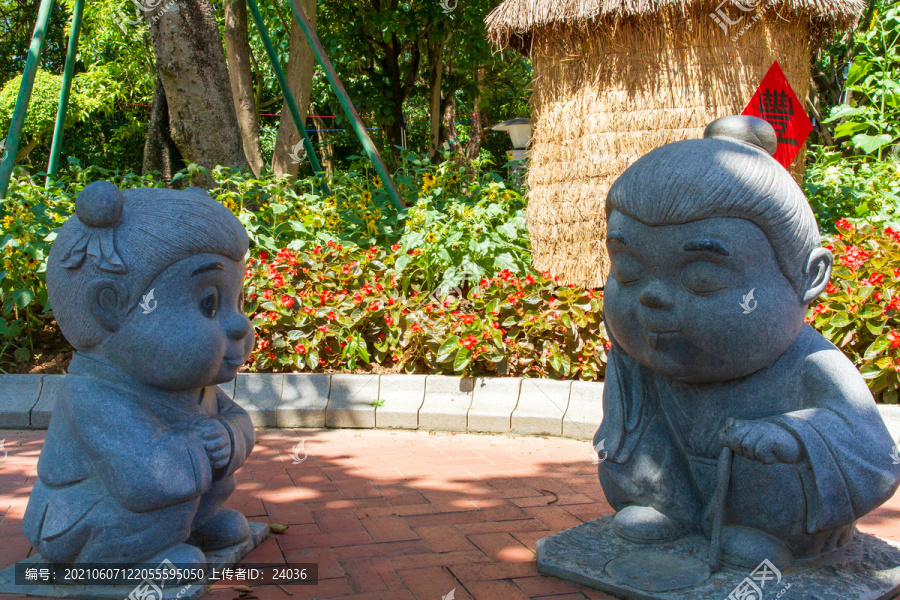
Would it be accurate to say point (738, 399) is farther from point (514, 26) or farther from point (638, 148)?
point (514, 26)

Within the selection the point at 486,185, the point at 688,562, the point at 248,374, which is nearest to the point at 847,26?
the point at 486,185

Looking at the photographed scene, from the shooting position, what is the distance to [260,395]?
16.9ft

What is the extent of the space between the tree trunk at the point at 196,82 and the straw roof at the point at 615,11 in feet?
9.10

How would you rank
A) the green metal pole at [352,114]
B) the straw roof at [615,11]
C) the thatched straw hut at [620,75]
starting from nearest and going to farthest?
the straw roof at [615,11] < the thatched straw hut at [620,75] < the green metal pole at [352,114]

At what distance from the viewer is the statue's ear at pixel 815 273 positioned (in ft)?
8.23

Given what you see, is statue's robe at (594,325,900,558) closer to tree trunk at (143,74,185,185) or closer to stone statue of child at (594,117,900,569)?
stone statue of child at (594,117,900,569)

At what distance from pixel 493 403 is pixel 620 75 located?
2.66 meters

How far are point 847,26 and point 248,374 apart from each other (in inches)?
205

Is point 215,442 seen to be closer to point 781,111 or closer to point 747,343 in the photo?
point 747,343

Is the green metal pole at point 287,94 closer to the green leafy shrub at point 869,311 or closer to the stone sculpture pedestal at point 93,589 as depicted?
the green leafy shrub at point 869,311

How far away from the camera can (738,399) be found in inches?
102

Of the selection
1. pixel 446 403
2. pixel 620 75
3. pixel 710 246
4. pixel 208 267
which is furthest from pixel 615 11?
pixel 208 267

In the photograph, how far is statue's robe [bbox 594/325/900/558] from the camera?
7.86ft

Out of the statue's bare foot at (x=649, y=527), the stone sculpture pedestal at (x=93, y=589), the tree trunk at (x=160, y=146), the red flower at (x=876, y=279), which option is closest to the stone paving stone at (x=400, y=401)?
the stone sculpture pedestal at (x=93, y=589)
